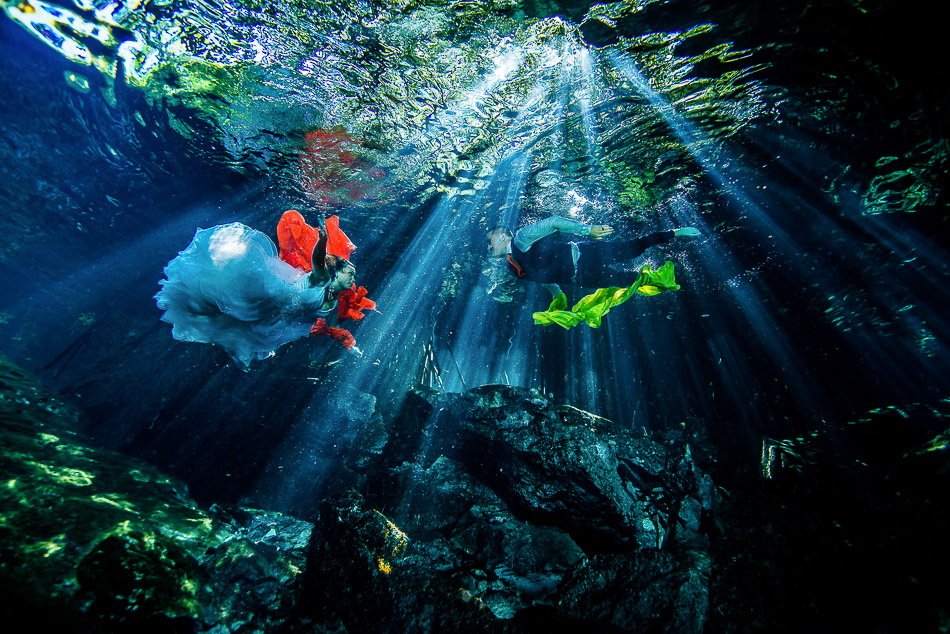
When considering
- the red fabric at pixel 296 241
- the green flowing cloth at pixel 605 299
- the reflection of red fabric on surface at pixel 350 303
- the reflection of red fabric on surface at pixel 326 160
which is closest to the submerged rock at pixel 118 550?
A: the reflection of red fabric on surface at pixel 350 303

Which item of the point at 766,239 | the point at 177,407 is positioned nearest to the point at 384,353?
the point at 177,407

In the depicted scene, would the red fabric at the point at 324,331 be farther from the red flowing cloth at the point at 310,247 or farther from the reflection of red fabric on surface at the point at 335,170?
the reflection of red fabric on surface at the point at 335,170

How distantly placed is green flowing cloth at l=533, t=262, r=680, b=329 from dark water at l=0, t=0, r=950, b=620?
10.2 ft

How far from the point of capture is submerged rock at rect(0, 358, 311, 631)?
252 centimetres

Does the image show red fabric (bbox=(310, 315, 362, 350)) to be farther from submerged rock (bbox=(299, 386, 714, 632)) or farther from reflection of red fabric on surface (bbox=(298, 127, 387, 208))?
reflection of red fabric on surface (bbox=(298, 127, 387, 208))

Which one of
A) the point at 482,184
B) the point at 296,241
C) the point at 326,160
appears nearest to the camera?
the point at 296,241

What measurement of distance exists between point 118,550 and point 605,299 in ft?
22.9

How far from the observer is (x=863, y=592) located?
102 inches

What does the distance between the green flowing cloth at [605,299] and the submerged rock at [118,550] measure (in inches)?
217

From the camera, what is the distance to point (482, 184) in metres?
7.48

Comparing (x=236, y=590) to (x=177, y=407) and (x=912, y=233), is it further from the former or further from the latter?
(x=912, y=233)

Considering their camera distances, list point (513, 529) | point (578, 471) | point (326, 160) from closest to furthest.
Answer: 1. point (513, 529)
2. point (578, 471)
3. point (326, 160)

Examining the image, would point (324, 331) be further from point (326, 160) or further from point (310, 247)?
point (326, 160)

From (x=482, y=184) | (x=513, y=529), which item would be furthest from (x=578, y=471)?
(x=482, y=184)
